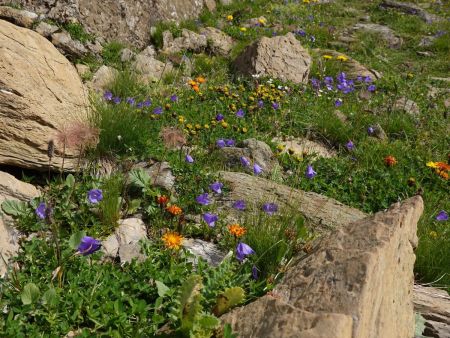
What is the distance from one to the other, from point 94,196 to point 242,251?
4.42ft

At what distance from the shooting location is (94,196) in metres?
3.88

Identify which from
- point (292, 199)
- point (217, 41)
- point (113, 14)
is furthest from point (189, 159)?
point (217, 41)

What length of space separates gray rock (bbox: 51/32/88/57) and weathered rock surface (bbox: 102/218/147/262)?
404 cm

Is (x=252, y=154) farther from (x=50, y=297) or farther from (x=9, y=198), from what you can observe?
(x=50, y=297)

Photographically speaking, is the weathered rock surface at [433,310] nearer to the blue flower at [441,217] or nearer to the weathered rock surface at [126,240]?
the blue flower at [441,217]

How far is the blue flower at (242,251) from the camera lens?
11.4 ft

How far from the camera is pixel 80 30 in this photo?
24.6 feet

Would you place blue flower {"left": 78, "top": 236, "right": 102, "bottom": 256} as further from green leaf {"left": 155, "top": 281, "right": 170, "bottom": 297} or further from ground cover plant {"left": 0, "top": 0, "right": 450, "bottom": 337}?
green leaf {"left": 155, "top": 281, "right": 170, "bottom": 297}

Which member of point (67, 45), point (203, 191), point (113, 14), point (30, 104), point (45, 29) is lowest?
point (203, 191)

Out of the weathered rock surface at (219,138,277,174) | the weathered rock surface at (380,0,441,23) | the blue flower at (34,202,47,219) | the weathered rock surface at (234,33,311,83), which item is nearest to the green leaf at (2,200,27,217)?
the blue flower at (34,202,47,219)

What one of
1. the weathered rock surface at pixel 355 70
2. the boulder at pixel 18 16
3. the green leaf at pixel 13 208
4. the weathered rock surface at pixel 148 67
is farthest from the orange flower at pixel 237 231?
the weathered rock surface at pixel 355 70

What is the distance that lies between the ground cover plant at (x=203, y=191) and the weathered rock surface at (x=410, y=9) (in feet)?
19.9

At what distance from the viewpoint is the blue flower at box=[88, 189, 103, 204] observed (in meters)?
3.88

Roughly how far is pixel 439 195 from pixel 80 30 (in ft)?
19.2
